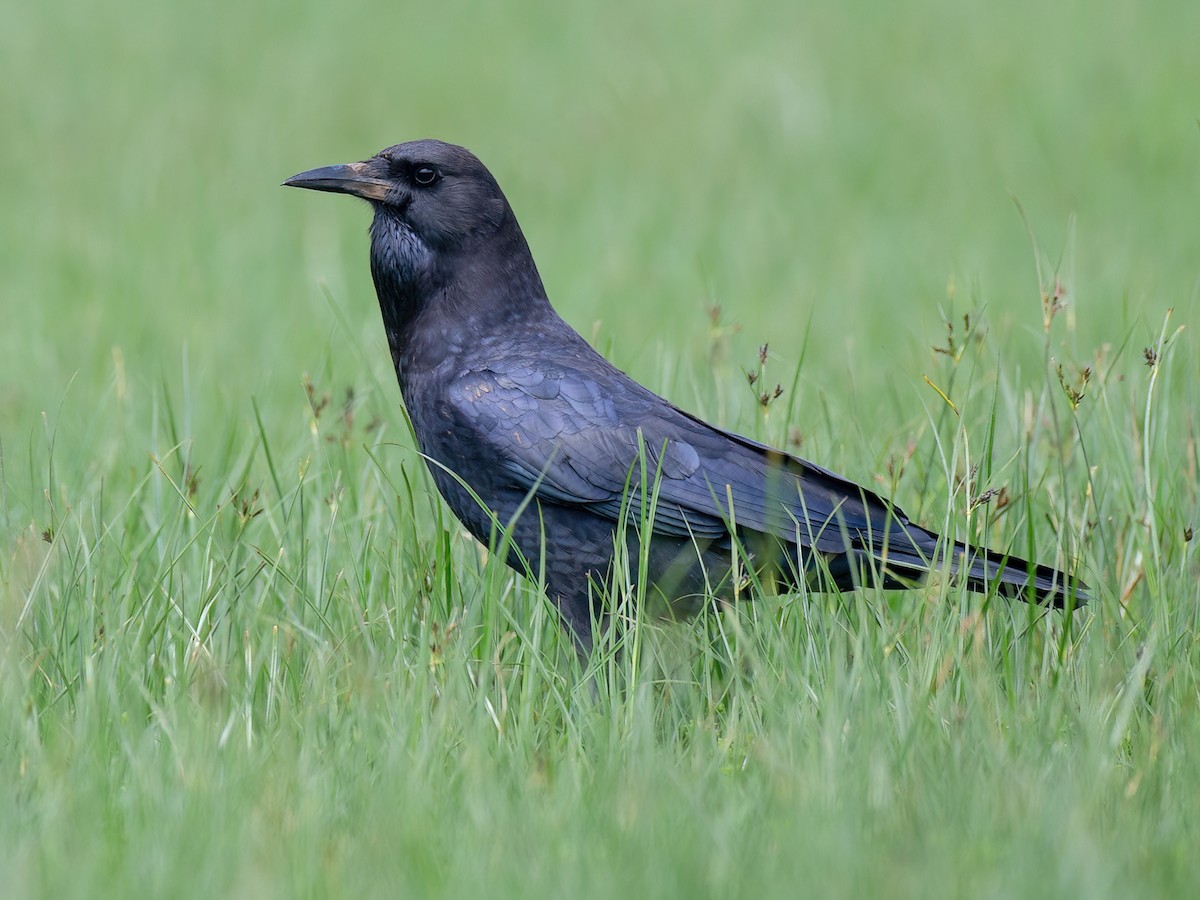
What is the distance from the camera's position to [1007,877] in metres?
2.45

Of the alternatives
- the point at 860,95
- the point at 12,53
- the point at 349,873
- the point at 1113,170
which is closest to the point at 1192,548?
the point at 349,873

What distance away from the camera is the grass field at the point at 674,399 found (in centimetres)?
265

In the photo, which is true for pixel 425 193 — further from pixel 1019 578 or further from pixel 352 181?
pixel 1019 578

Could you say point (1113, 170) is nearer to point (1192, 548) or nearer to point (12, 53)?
point (1192, 548)

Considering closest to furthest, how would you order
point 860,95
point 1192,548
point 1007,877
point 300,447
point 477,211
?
point 1007,877 < point 1192,548 < point 477,211 < point 300,447 < point 860,95

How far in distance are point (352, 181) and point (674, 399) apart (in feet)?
4.44

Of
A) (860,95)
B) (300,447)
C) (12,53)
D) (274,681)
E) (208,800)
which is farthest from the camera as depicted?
(12,53)

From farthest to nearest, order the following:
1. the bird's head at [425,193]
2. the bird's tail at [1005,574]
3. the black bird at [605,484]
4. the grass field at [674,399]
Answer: the bird's head at [425,193] → the black bird at [605,484] → the bird's tail at [1005,574] → the grass field at [674,399]

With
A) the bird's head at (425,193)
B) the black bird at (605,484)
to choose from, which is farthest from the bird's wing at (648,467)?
the bird's head at (425,193)

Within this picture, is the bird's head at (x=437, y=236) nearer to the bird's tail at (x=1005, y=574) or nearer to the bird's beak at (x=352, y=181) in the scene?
the bird's beak at (x=352, y=181)

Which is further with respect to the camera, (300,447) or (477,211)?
(300,447)

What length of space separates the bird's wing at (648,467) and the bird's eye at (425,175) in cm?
64

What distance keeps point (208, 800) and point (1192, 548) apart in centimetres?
249

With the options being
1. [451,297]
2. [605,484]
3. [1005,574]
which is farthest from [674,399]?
[1005,574]
